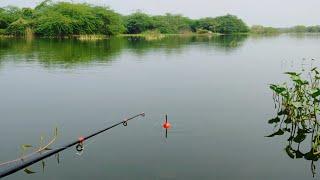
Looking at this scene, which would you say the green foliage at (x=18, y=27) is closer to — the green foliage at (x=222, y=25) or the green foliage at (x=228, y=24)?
the green foliage at (x=222, y=25)

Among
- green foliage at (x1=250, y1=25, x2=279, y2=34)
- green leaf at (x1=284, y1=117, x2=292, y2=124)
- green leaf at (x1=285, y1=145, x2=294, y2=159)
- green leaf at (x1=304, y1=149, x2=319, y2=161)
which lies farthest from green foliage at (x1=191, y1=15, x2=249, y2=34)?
green leaf at (x1=304, y1=149, x2=319, y2=161)

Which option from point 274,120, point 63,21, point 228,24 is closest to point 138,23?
point 63,21

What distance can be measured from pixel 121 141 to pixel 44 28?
89567mm

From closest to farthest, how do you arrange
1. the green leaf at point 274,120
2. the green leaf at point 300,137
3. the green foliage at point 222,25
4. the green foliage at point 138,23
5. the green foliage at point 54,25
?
the green leaf at point 300,137, the green leaf at point 274,120, the green foliage at point 54,25, the green foliage at point 138,23, the green foliage at point 222,25

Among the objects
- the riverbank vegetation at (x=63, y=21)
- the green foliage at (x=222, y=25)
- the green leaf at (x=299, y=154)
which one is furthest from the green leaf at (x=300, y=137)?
the green foliage at (x=222, y=25)

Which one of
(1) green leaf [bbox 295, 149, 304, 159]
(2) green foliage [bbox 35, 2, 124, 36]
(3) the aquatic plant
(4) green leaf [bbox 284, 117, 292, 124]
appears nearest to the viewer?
(1) green leaf [bbox 295, 149, 304, 159]

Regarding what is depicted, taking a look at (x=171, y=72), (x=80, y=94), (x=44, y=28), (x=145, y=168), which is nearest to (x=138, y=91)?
(x=80, y=94)

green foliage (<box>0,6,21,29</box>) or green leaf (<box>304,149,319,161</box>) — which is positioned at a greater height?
green foliage (<box>0,6,21,29</box>)

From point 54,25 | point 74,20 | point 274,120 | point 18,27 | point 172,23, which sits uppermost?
point 172,23

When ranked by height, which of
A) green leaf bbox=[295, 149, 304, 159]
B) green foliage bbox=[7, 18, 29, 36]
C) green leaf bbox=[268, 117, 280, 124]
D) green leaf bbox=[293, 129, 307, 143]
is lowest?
green leaf bbox=[295, 149, 304, 159]

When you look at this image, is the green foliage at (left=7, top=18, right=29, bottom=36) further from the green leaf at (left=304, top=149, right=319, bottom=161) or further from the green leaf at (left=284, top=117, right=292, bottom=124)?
the green leaf at (left=304, top=149, right=319, bottom=161)

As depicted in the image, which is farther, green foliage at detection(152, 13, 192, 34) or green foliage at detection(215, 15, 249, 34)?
green foliage at detection(215, 15, 249, 34)

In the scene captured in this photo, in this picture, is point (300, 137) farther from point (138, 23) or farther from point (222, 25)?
point (222, 25)

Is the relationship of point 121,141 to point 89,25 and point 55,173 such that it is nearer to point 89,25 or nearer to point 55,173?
point 55,173
